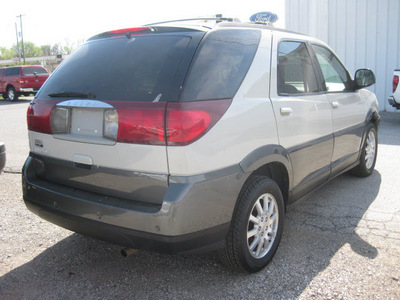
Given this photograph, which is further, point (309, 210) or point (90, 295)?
point (309, 210)

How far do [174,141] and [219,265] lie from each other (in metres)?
1.24

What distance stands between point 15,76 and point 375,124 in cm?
2124

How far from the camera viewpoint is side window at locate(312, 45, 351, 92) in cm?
404

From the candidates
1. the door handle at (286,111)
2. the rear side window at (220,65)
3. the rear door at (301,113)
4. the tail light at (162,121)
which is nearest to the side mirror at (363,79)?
the rear door at (301,113)

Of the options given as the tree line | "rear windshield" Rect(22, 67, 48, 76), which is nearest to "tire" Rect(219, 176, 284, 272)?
"rear windshield" Rect(22, 67, 48, 76)

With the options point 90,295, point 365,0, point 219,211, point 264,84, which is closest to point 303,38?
point 264,84

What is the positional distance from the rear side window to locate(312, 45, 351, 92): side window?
4.39ft

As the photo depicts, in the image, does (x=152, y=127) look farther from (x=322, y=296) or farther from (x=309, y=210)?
(x=309, y=210)

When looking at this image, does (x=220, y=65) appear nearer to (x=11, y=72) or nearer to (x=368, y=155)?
(x=368, y=155)

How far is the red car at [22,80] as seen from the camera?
21859 millimetres

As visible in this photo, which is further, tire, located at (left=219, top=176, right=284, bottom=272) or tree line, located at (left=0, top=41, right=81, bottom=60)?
tree line, located at (left=0, top=41, right=81, bottom=60)

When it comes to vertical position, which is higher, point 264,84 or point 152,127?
point 264,84

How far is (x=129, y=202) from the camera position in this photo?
8.13 feet

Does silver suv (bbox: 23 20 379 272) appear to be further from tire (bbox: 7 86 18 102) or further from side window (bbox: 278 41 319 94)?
tire (bbox: 7 86 18 102)
